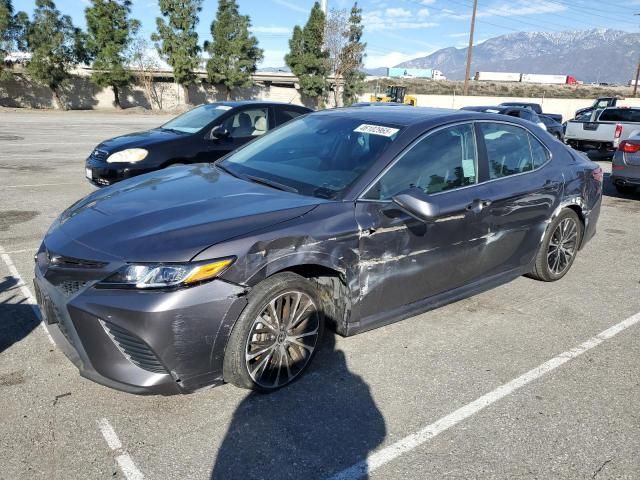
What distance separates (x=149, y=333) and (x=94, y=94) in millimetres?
42023

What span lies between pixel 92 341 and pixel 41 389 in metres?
0.71

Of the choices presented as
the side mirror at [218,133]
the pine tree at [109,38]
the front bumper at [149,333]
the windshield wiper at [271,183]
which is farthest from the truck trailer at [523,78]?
the front bumper at [149,333]

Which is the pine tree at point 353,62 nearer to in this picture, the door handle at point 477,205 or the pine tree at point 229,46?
the pine tree at point 229,46

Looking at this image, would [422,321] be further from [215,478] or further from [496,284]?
[215,478]

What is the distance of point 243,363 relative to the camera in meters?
2.94

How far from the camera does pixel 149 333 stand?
Answer: 8.63 ft

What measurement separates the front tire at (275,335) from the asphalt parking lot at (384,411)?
147mm

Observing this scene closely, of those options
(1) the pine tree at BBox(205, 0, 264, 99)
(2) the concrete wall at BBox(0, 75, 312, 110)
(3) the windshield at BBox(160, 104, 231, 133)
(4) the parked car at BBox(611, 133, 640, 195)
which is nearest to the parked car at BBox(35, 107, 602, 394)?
(3) the windshield at BBox(160, 104, 231, 133)

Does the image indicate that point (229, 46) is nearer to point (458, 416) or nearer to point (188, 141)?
point (188, 141)

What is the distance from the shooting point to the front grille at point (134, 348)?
2.66 m

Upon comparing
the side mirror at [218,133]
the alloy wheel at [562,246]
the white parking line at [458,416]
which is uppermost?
the side mirror at [218,133]

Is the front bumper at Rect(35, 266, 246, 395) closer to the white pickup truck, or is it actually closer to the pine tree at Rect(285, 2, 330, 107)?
the white pickup truck

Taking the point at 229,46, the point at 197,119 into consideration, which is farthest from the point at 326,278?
the point at 229,46

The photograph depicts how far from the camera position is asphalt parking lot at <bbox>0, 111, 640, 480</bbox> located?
8.48ft
